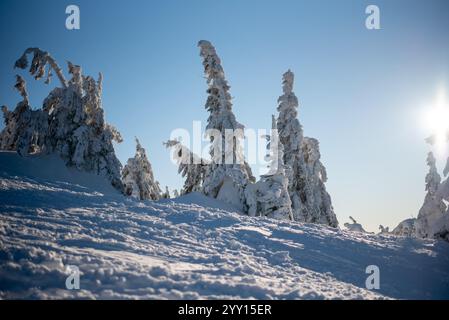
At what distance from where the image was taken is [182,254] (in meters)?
8.34

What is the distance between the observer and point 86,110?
24266 mm

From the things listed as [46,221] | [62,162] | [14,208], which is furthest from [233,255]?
[62,162]

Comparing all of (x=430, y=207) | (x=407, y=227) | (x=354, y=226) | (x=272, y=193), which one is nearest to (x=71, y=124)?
(x=272, y=193)

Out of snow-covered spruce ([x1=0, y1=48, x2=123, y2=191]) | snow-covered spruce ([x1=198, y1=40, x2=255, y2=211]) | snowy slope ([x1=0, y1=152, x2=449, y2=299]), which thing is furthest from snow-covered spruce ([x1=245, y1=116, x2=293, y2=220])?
snow-covered spruce ([x1=0, y1=48, x2=123, y2=191])

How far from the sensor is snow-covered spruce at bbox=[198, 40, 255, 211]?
2156cm

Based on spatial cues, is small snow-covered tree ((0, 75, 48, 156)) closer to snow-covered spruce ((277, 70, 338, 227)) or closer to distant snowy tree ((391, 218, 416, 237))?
snow-covered spruce ((277, 70, 338, 227))

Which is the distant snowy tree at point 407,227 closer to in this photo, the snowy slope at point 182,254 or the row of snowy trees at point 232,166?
the row of snowy trees at point 232,166

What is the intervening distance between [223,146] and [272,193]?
185 inches

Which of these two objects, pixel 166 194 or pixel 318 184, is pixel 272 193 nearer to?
pixel 318 184

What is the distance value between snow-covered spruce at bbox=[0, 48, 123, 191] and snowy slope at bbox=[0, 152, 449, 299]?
27.2 ft
